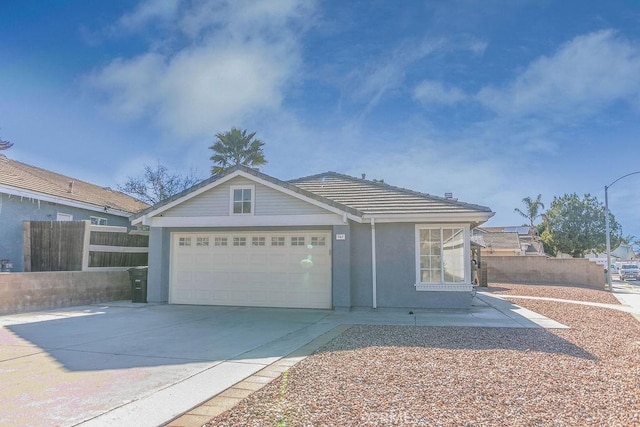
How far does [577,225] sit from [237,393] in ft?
136

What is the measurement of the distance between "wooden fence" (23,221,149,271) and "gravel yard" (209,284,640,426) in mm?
9477

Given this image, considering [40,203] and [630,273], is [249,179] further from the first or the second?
[630,273]

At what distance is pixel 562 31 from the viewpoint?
12.4 metres

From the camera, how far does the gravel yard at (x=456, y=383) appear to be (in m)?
Result: 4.19

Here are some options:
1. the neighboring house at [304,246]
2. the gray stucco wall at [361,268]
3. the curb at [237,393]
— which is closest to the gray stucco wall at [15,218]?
the neighboring house at [304,246]

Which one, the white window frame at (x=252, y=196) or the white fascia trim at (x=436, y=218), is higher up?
the white window frame at (x=252, y=196)

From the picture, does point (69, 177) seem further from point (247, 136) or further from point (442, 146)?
point (442, 146)

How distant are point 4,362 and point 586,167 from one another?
26.8 metres

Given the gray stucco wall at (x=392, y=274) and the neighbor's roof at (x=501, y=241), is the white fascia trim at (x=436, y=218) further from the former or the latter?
the neighbor's roof at (x=501, y=241)

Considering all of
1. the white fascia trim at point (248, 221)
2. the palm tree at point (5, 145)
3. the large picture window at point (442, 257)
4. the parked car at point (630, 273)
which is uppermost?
the palm tree at point (5, 145)

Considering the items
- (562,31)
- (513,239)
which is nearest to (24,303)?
(562,31)

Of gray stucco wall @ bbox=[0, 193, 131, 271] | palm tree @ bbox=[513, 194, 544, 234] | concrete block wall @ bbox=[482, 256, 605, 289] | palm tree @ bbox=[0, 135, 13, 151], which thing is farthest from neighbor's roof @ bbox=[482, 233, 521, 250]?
palm tree @ bbox=[0, 135, 13, 151]

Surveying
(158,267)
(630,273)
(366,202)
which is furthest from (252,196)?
(630,273)

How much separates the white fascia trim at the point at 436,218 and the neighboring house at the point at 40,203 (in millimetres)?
11849
